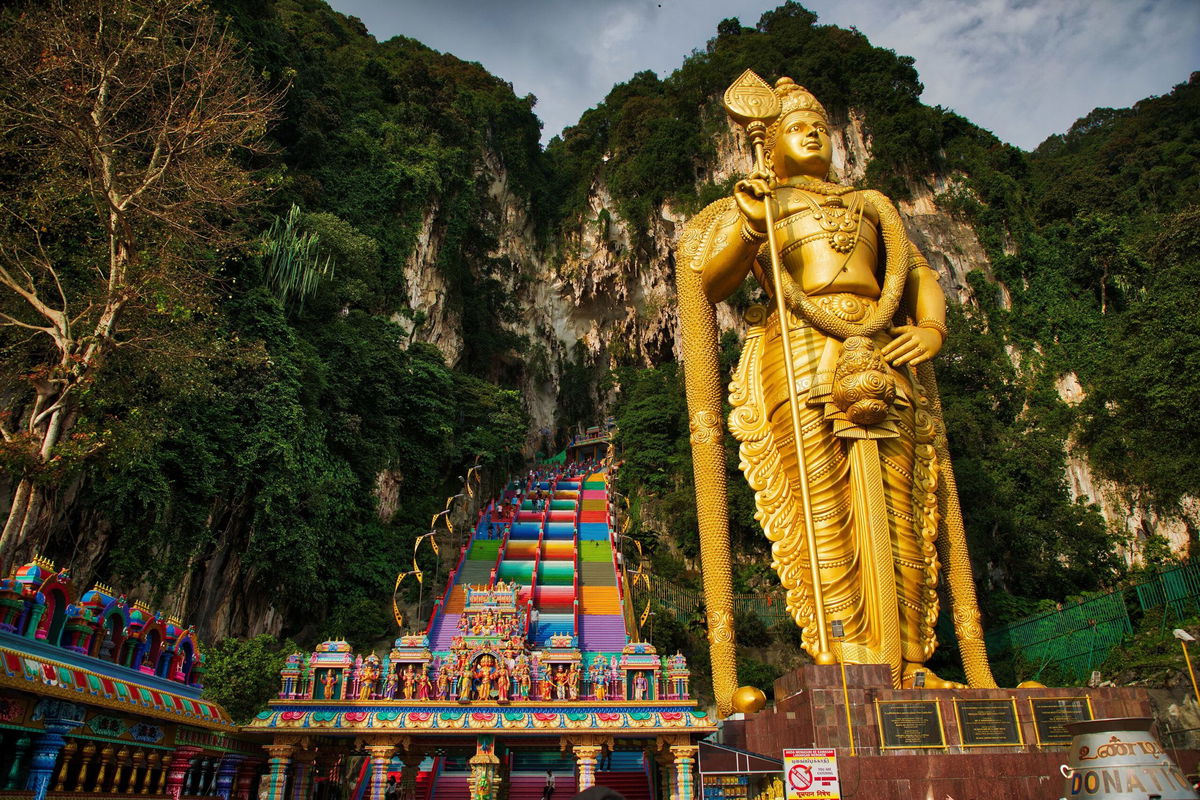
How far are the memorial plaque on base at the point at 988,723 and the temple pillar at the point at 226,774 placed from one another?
18.3ft

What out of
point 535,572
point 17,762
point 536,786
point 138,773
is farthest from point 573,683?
point 535,572

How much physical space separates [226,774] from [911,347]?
22.4 ft

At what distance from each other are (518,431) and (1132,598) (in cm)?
1374

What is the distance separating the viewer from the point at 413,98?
22891 mm

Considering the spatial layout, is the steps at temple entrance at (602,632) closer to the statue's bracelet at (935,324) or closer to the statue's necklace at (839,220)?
the statue's bracelet at (935,324)

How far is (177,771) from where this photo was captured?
5328mm

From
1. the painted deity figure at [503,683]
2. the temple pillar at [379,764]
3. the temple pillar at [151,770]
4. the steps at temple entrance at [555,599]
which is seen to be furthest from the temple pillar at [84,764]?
Answer: the steps at temple entrance at [555,599]

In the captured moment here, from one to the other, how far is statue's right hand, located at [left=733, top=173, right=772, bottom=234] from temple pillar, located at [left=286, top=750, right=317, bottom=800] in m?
6.35

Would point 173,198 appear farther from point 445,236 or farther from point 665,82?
point 665,82

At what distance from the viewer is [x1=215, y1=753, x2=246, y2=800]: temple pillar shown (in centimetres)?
640

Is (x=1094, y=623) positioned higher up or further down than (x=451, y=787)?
higher up

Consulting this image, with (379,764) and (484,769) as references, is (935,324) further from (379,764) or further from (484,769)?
(379,764)

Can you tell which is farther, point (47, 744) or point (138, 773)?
point (138, 773)

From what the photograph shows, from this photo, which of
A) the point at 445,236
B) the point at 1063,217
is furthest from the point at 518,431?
the point at 1063,217
